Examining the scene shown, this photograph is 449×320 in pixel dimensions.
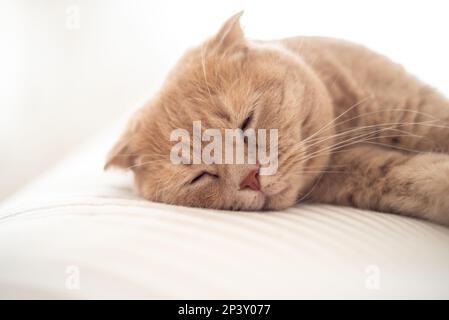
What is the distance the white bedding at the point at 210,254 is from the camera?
2.70ft

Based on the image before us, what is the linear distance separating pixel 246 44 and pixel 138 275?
3.43 ft

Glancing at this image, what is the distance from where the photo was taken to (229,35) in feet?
5.07

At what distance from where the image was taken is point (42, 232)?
0.98m

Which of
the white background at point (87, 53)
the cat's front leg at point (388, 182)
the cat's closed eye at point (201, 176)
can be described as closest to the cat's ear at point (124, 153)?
the cat's closed eye at point (201, 176)

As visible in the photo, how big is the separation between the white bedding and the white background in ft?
5.96

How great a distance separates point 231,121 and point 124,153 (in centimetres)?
47

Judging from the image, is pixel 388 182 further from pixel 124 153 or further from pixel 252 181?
pixel 124 153

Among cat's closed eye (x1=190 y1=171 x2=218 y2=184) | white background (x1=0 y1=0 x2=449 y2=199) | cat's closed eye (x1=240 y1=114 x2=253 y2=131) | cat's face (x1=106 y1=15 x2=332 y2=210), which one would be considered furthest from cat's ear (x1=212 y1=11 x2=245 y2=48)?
white background (x1=0 y1=0 x2=449 y2=199)

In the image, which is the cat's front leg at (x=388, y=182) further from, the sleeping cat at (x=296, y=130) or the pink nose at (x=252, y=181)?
the pink nose at (x=252, y=181)

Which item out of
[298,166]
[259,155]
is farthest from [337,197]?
[259,155]

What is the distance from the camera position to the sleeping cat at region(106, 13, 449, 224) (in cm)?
129

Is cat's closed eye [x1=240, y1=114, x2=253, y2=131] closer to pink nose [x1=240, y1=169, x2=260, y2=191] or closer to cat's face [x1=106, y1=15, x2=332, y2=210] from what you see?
cat's face [x1=106, y1=15, x2=332, y2=210]
